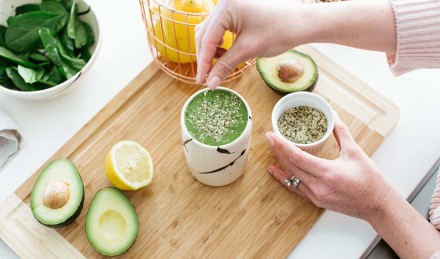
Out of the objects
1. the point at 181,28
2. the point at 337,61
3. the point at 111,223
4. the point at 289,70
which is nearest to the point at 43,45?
the point at 181,28

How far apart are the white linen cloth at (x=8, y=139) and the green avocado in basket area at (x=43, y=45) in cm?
8

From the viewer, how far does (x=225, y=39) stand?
3.80 ft

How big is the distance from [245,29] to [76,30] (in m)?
0.50

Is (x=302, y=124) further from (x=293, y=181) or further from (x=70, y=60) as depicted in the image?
(x=70, y=60)

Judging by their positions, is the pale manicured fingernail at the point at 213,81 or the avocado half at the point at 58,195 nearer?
the pale manicured fingernail at the point at 213,81

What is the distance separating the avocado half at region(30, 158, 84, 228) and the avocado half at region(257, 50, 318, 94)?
47cm

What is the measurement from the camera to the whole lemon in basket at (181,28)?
3.79 feet

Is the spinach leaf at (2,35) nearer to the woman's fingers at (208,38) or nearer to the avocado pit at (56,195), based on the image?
the avocado pit at (56,195)

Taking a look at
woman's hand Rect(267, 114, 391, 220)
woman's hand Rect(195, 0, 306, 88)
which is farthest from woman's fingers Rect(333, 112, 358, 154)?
woman's hand Rect(195, 0, 306, 88)

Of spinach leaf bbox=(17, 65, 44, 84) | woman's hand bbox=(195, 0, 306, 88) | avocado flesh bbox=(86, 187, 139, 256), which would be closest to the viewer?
woman's hand bbox=(195, 0, 306, 88)

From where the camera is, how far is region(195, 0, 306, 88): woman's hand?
3.18ft

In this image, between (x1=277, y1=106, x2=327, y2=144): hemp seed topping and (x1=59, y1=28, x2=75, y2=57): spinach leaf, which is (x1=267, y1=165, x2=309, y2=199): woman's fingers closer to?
(x1=277, y1=106, x2=327, y2=144): hemp seed topping

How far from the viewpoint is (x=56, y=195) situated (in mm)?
1087

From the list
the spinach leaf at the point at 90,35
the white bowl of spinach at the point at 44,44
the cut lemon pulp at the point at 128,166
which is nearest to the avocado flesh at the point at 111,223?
the cut lemon pulp at the point at 128,166
